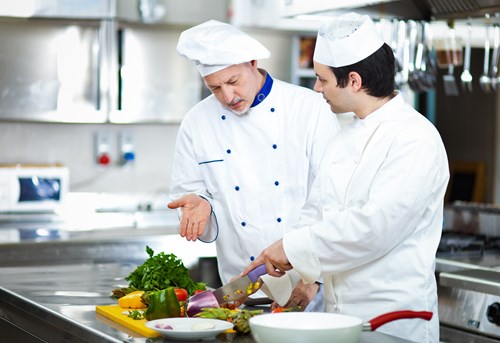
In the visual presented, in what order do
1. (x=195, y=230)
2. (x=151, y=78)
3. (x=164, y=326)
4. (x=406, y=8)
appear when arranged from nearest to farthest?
1. (x=164, y=326)
2. (x=195, y=230)
3. (x=406, y=8)
4. (x=151, y=78)

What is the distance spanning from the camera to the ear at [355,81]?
2613mm

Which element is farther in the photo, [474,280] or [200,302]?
[474,280]

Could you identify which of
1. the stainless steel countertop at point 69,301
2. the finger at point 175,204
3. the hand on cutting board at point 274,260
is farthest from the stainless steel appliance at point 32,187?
the hand on cutting board at point 274,260

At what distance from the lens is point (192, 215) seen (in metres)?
2.93

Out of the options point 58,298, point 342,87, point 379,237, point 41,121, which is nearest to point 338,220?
point 379,237

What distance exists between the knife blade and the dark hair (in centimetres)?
59

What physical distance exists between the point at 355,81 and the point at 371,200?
0.35 metres

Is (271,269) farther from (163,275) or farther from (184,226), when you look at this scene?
(184,226)

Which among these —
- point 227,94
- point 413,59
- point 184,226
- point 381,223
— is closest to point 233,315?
point 381,223

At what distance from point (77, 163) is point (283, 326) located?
3.97 meters

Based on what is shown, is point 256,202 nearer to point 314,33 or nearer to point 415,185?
point 415,185

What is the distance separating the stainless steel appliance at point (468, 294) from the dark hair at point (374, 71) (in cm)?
114

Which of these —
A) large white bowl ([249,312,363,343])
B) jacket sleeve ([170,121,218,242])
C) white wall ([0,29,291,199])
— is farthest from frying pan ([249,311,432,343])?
white wall ([0,29,291,199])

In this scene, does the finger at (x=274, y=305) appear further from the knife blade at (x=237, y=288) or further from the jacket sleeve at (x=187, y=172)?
the jacket sleeve at (x=187, y=172)
